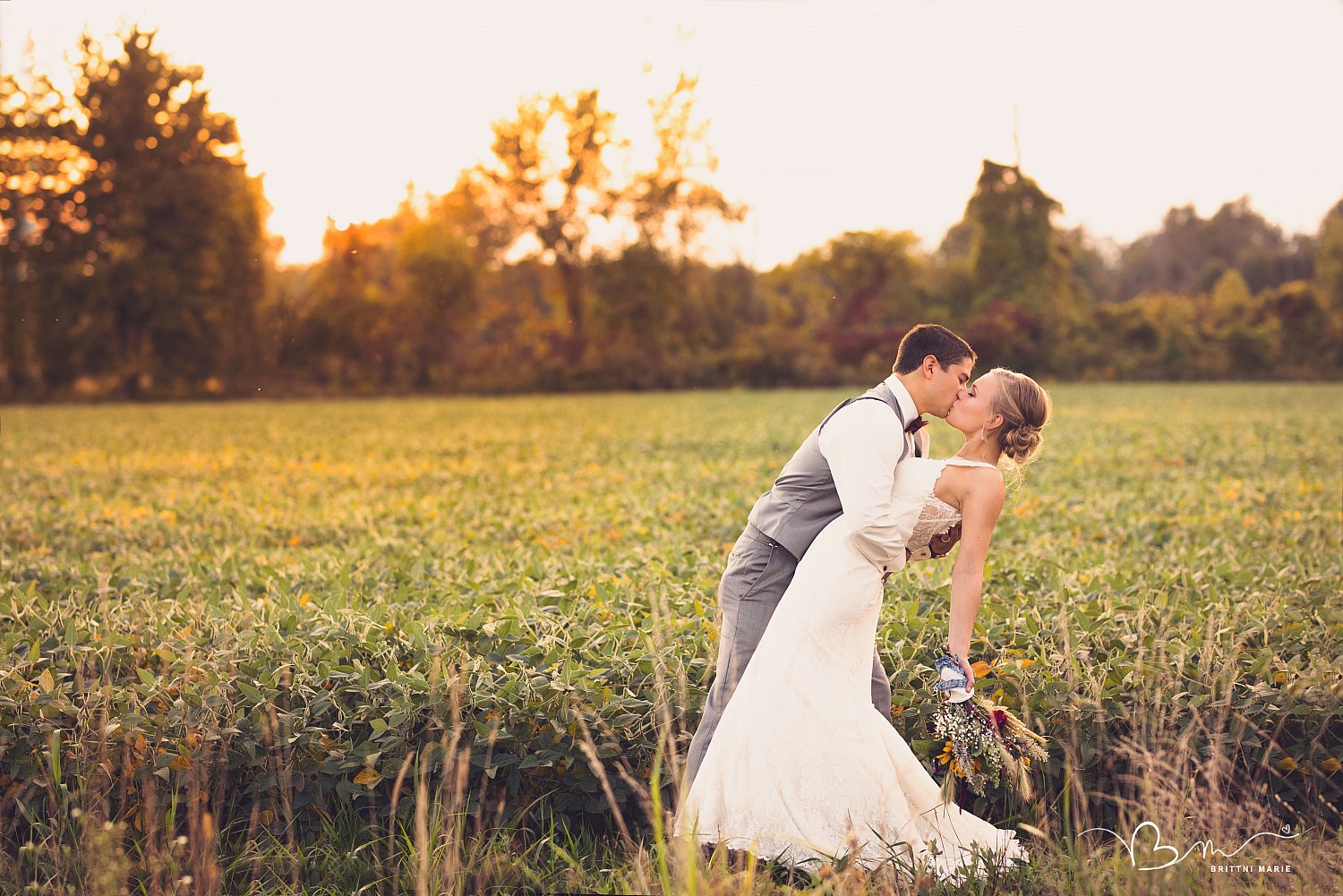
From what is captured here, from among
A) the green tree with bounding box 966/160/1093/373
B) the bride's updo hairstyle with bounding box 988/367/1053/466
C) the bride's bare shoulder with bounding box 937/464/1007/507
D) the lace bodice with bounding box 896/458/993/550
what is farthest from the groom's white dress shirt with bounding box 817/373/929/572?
the green tree with bounding box 966/160/1093/373

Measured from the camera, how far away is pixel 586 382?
49.2 m

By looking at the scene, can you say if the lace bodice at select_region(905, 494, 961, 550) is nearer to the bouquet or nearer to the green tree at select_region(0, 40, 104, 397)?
the bouquet

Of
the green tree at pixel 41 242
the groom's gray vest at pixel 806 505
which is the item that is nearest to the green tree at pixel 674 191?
the green tree at pixel 41 242

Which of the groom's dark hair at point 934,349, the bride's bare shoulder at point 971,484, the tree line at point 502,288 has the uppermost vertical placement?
the tree line at point 502,288

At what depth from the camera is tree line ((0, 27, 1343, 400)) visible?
43.8 meters

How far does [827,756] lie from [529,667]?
139 centimetres

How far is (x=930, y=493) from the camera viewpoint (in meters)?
3.53

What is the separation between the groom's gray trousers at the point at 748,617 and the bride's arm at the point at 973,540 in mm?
413

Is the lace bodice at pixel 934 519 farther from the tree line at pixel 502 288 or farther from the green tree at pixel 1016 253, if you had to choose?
the green tree at pixel 1016 253

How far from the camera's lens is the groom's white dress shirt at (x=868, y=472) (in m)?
3.36

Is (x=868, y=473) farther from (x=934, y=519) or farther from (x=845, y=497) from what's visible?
(x=934, y=519)

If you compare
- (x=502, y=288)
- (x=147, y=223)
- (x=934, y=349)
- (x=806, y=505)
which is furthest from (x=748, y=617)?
(x=502, y=288)

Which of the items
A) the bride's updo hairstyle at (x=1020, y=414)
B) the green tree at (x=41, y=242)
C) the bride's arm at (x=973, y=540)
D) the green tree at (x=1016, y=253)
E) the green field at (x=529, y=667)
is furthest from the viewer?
the green tree at (x=1016, y=253)

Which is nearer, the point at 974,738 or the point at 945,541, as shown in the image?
the point at 974,738
